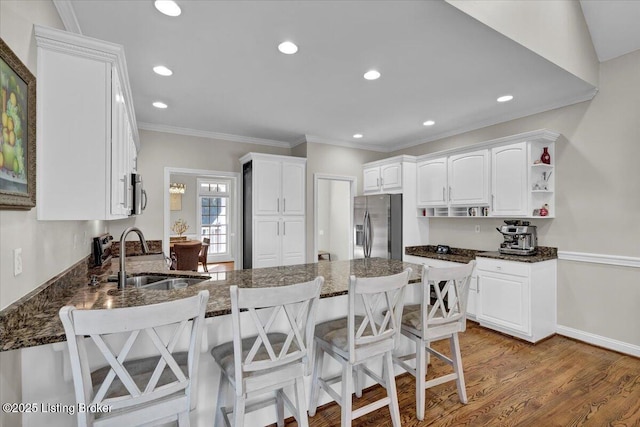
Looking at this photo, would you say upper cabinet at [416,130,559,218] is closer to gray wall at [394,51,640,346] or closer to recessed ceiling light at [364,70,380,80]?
gray wall at [394,51,640,346]

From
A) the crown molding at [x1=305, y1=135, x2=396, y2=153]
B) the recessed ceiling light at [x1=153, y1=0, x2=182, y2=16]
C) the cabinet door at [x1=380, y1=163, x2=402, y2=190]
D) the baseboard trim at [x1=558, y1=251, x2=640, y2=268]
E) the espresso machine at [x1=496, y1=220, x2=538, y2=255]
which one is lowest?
the baseboard trim at [x1=558, y1=251, x2=640, y2=268]

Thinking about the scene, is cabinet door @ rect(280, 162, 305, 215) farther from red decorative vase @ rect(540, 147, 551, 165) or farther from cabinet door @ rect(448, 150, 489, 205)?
red decorative vase @ rect(540, 147, 551, 165)

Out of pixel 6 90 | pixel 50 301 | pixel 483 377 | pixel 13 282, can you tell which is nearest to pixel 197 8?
pixel 6 90

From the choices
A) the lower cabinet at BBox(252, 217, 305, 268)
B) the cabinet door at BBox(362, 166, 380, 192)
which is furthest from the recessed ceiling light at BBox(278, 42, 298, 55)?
the cabinet door at BBox(362, 166, 380, 192)

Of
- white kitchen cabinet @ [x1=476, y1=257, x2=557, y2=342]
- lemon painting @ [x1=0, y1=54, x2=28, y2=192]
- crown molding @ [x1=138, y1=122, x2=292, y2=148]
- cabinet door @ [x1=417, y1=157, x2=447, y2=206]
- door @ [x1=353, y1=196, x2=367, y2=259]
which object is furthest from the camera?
door @ [x1=353, y1=196, x2=367, y2=259]

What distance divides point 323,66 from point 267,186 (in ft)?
7.60

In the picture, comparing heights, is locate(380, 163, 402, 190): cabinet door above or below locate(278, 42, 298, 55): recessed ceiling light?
below

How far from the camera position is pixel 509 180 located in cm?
363

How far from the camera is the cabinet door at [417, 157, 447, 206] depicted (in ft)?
14.6

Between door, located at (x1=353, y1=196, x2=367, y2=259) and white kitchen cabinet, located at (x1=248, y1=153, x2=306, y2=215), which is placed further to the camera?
door, located at (x1=353, y1=196, x2=367, y2=259)

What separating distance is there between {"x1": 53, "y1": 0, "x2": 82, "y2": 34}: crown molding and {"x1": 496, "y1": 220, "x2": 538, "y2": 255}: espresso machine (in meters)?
4.50

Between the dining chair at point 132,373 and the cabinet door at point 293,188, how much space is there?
3.60 meters

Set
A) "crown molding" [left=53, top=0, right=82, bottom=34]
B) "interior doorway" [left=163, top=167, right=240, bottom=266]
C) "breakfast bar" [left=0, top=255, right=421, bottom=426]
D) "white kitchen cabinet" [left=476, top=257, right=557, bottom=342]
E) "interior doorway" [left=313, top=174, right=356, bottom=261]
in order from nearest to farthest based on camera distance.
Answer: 1. "breakfast bar" [left=0, top=255, right=421, bottom=426]
2. "crown molding" [left=53, top=0, right=82, bottom=34]
3. "white kitchen cabinet" [left=476, top=257, right=557, bottom=342]
4. "interior doorway" [left=313, top=174, right=356, bottom=261]
5. "interior doorway" [left=163, top=167, right=240, bottom=266]

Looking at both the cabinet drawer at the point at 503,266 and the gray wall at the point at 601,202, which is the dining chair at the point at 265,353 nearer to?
the cabinet drawer at the point at 503,266
